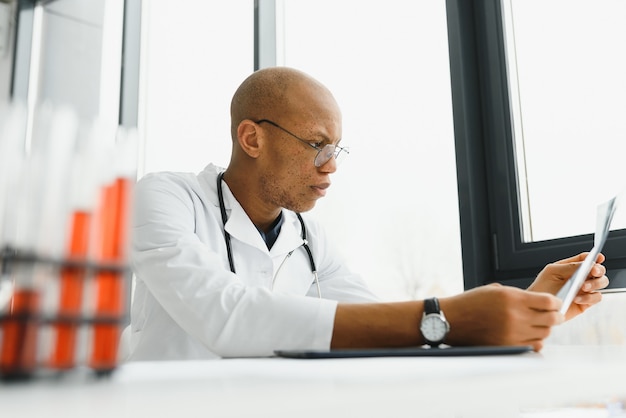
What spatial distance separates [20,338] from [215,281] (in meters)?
0.64

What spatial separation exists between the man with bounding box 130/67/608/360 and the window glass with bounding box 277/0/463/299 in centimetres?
59

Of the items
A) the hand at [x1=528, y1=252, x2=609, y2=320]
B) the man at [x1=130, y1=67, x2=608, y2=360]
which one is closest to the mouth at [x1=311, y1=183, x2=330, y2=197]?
the man at [x1=130, y1=67, x2=608, y2=360]

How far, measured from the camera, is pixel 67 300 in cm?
42

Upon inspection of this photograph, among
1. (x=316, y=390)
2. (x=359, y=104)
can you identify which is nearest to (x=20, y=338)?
(x=316, y=390)

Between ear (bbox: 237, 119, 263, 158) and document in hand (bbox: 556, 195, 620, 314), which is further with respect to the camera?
ear (bbox: 237, 119, 263, 158)

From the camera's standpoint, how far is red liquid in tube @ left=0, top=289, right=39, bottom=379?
403 millimetres

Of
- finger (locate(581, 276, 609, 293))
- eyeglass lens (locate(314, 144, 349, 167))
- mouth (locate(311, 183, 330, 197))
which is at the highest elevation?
eyeglass lens (locate(314, 144, 349, 167))

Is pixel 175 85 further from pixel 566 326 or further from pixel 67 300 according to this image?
pixel 67 300

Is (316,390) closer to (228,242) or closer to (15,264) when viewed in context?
(15,264)

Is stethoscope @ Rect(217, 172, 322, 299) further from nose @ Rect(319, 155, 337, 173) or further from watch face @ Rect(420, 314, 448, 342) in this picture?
watch face @ Rect(420, 314, 448, 342)

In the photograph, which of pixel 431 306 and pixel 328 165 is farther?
pixel 328 165

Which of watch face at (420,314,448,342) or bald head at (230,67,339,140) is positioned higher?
bald head at (230,67,339,140)

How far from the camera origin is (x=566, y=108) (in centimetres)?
196

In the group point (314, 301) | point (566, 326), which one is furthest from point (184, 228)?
point (566, 326)
